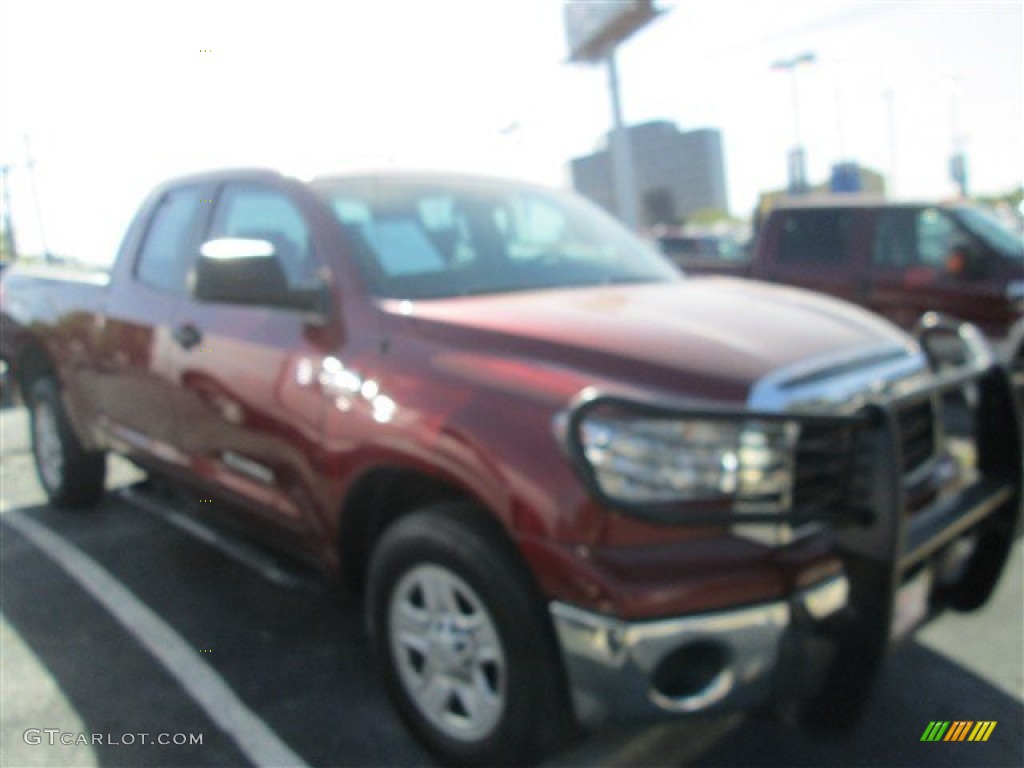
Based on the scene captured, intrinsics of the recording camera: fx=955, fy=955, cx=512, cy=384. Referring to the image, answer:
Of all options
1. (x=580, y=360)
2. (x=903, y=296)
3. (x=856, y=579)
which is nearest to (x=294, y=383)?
(x=580, y=360)

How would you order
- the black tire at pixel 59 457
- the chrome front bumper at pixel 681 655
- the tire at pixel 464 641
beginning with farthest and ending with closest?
the black tire at pixel 59 457, the tire at pixel 464 641, the chrome front bumper at pixel 681 655

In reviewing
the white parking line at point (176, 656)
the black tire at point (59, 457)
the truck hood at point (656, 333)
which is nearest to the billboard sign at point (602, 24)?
the black tire at point (59, 457)

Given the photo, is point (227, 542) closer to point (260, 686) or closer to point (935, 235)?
point (260, 686)

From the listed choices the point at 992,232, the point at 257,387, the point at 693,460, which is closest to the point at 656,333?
the point at 693,460

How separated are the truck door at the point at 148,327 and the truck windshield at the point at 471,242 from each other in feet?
3.35

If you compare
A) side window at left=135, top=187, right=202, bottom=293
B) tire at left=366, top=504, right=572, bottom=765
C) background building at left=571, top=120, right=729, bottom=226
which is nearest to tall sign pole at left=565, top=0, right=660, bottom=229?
side window at left=135, top=187, right=202, bottom=293

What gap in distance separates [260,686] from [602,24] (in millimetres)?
28354

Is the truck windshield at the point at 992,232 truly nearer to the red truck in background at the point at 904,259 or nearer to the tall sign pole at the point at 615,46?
the red truck in background at the point at 904,259

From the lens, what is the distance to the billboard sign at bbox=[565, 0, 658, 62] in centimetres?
2820

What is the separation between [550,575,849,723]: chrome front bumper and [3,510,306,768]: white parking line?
109 centimetres

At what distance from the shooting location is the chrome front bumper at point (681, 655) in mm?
2168

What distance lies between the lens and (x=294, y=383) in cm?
310

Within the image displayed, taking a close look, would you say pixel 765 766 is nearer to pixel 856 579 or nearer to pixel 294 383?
pixel 856 579

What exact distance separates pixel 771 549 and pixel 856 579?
20 cm
